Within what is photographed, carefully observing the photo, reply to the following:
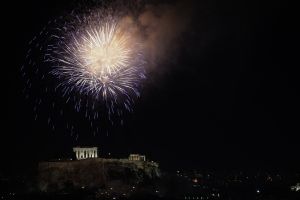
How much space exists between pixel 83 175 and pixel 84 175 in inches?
6.3

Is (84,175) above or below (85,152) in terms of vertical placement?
below

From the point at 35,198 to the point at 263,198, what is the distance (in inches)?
1474

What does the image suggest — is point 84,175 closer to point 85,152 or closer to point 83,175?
point 83,175

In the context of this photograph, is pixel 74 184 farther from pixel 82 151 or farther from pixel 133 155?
pixel 133 155

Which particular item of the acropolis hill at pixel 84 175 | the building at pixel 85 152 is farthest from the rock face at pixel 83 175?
the building at pixel 85 152

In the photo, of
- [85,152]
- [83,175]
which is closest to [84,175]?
[83,175]

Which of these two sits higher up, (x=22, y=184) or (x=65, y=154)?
(x=65, y=154)

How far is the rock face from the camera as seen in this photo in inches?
2490

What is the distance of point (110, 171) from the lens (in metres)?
65.2

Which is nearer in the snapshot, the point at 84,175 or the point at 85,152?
the point at 84,175

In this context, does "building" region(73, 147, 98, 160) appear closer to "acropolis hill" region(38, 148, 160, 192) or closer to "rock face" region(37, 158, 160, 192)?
"acropolis hill" region(38, 148, 160, 192)

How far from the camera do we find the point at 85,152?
7344cm

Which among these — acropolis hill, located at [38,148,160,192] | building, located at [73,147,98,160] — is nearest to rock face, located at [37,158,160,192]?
acropolis hill, located at [38,148,160,192]

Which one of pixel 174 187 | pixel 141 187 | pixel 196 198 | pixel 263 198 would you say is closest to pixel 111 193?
pixel 141 187
